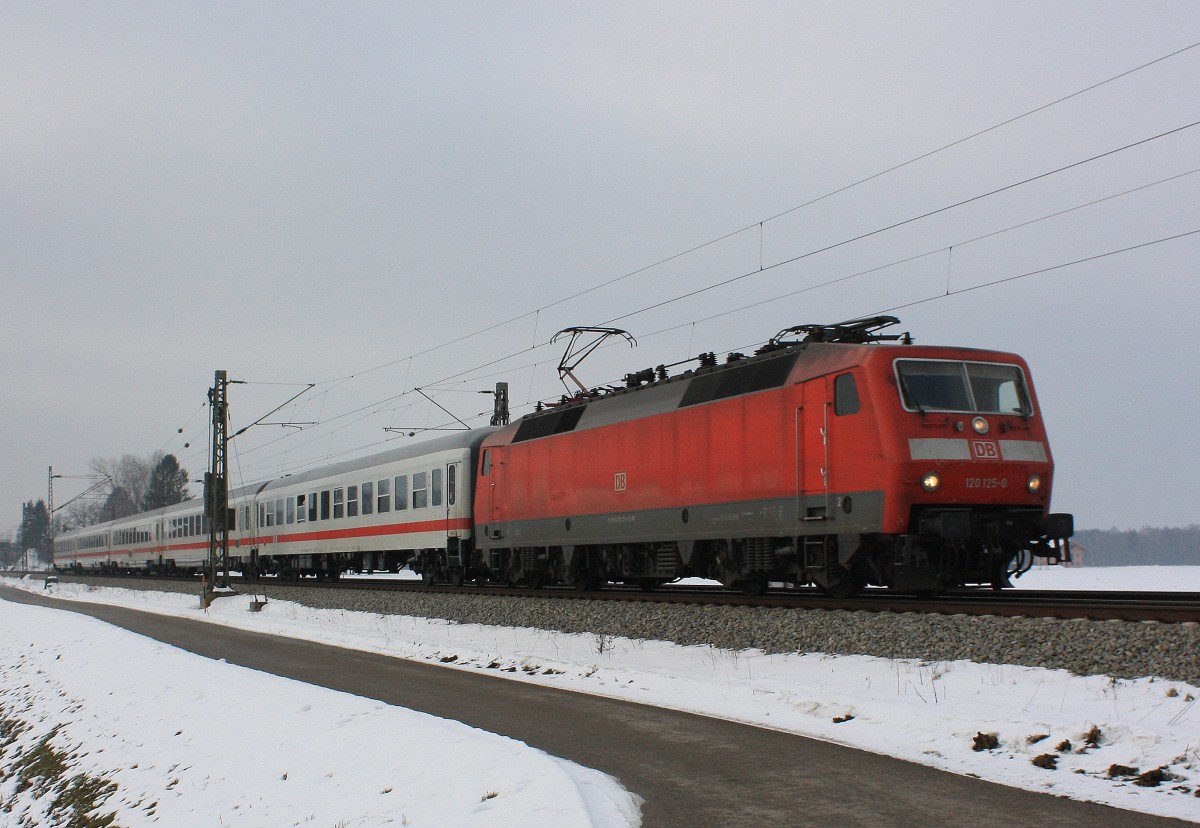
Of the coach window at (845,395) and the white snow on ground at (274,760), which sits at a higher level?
the coach window at (845,395)

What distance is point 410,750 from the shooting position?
8.80 metres

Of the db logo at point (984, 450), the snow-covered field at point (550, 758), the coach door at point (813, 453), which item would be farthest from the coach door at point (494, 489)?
the db logo at point (984, 450)

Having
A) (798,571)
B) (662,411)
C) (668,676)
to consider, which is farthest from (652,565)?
(668,676)

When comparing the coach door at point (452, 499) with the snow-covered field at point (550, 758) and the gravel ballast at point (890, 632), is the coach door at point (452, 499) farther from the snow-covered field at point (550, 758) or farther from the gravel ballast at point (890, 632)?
the snow-covered field at point (550, 758)

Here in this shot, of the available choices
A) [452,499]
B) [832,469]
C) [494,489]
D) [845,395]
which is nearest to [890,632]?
[832,469]

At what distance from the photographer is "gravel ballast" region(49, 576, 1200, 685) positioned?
10.1 metres

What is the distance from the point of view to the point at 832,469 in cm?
1491

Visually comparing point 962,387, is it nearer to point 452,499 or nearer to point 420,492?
point 452,499

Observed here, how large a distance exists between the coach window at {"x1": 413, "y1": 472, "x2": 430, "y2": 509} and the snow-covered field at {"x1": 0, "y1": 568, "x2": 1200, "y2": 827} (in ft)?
38.8

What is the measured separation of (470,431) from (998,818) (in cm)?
2280

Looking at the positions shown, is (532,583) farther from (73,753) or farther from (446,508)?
(73,753)

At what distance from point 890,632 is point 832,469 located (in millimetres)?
2931

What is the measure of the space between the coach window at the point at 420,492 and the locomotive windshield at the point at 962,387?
55.4 ft

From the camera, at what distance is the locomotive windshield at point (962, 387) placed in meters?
14.5
